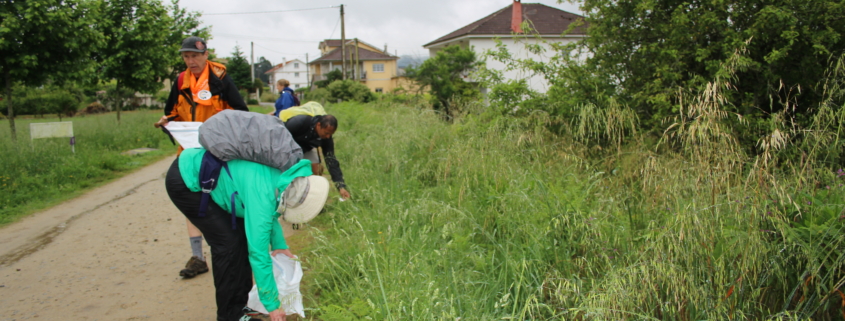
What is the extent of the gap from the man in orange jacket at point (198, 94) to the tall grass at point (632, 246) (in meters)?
0.95

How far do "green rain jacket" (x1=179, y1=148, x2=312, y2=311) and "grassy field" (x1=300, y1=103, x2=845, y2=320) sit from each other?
408 mm

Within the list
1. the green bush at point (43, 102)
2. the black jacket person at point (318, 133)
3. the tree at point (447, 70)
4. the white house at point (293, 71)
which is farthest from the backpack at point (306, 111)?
the white house at point (293, 71)

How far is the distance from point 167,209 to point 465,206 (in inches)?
176

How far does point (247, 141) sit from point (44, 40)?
8.96 metres

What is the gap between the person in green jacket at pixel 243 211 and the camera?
283cm

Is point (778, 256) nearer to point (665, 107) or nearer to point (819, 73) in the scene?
point (665, 107)

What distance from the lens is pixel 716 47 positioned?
6852 millimetres

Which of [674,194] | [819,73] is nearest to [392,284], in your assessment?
[674,194]

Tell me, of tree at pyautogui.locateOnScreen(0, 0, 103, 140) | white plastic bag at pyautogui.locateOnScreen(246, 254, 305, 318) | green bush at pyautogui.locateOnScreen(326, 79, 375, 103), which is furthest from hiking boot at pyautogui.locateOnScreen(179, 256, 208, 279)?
green bush at pyautogui.locateOnScreen(326, 79, 375, 103)

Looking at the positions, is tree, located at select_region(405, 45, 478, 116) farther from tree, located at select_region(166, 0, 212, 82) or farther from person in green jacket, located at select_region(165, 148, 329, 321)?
person in green jacket, located at select_region(165, 148, 329, 321)

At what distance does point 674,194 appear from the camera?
325 centimetres

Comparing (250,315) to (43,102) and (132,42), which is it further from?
(43,102)

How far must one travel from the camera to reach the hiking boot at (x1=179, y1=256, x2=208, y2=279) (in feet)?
14.0

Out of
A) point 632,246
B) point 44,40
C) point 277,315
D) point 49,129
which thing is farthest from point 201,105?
Result: point 49,129
